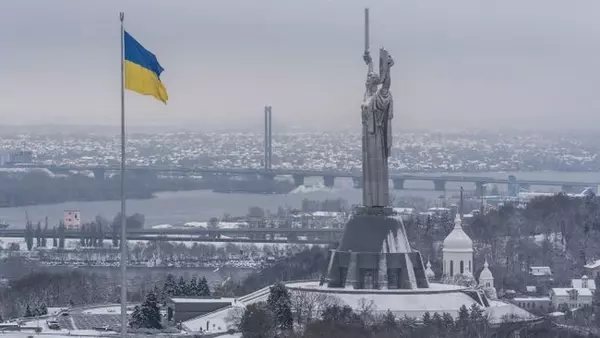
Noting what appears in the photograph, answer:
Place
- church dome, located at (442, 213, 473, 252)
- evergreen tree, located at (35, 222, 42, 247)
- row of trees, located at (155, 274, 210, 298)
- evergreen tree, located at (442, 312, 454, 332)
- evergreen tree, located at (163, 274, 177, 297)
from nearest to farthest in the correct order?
1. evergreen tree, located at (442, 312, 454, 332)
2. evergreen tree, located at (163, 274, 177, 297)
3. row of trees, located at (155, 274, 210, 298)
4. church dome, located at (442, 213, 473, 252)
5. evergreen tree, located at (35, 222, 42, 247)

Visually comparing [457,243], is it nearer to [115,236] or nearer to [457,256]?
[457,256]

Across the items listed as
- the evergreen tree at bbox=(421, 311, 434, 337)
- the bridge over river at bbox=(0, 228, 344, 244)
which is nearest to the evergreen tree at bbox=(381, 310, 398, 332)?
the evergreen tree at bbox=(421, 311, 434, 337)

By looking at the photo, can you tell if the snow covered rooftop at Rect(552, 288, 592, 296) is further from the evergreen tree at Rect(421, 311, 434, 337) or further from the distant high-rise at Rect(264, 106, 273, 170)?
the distant high-rise at Rect(264, 106, 273, 170)

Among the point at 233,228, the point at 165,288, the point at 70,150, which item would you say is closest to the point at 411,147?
the point at 70,150

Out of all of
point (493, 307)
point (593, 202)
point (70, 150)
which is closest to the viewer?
point (493, 307)

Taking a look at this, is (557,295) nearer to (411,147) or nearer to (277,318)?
(277,318)

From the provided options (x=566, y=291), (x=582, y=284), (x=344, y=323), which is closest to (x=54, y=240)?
(x=582, y=284)

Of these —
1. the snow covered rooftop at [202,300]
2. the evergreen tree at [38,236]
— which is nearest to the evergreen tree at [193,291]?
the snow covered rooftop at [202,300]
